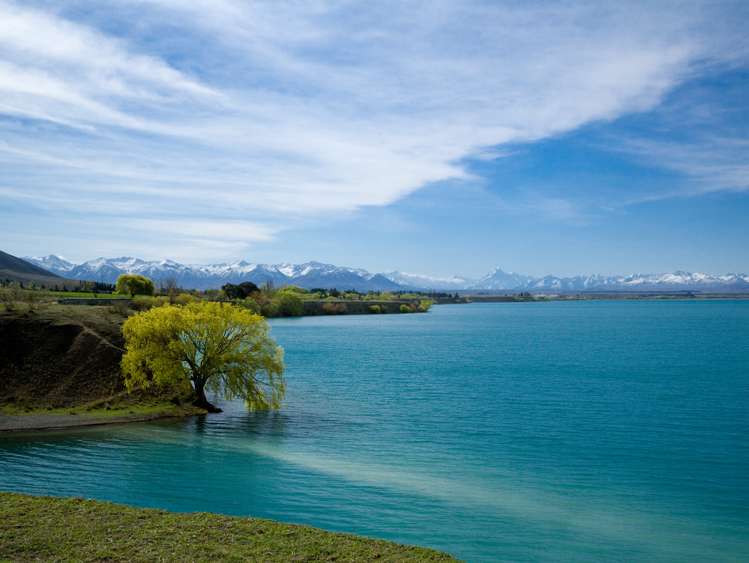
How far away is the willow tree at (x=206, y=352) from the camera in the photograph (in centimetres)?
4662

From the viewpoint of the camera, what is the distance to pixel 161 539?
18.3 m

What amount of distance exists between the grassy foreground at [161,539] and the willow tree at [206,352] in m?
25.2

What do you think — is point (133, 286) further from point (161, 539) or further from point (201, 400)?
point (161, 539)

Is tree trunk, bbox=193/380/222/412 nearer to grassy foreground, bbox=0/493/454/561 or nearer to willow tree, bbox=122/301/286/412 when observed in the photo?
willow tree, bbox=122/301/286/412

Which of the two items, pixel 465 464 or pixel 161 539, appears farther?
pixel 465 464

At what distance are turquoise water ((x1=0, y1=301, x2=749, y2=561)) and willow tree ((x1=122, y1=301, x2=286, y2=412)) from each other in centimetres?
273

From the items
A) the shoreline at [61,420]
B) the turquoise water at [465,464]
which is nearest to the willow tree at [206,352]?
the turquoise water at [465,464]

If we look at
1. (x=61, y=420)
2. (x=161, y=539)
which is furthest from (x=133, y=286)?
(x=161, y=539)

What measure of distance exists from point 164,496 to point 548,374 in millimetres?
52184

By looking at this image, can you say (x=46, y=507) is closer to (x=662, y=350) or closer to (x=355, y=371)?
(x=355, y=371)

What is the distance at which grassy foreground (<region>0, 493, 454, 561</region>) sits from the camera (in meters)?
17.0

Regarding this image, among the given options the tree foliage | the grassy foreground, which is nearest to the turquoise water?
the grassy foreground

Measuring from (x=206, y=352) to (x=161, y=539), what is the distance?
29.7 metres

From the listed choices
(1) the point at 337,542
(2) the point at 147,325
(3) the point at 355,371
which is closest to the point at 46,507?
(1) the point at 337,542
